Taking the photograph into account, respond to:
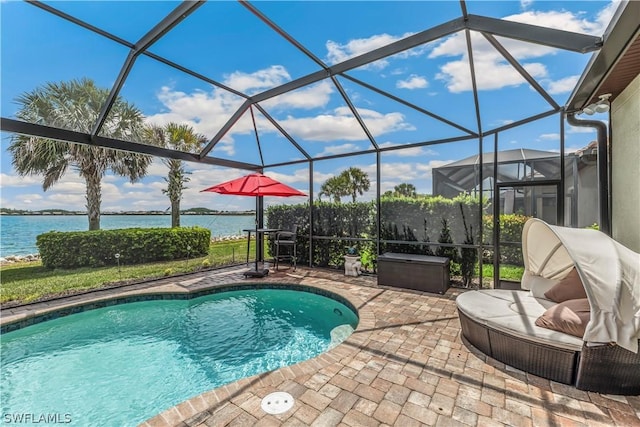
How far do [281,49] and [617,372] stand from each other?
19.6 feet

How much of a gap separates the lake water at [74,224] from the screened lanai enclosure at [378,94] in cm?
277

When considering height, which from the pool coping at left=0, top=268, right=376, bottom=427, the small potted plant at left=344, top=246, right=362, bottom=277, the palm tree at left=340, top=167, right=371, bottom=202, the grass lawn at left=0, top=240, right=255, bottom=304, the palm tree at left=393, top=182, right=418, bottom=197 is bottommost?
the pool coping at left=0, top=268, right=376, bottom=427

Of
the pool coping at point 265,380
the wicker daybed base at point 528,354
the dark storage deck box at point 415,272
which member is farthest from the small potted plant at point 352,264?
the wicker daybed base at point 528,354

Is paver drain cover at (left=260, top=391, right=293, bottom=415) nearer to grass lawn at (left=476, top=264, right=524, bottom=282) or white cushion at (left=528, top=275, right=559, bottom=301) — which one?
white cushion at (left=528, top=275, right=559, bottom=301)

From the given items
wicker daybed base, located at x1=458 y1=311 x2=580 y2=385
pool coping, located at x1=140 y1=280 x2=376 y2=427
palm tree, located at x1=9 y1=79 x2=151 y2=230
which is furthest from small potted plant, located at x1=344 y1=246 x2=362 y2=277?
palm tree, located at x1=9 y1=79 x2=151 y2=230

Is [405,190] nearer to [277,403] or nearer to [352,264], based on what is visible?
[352,264]

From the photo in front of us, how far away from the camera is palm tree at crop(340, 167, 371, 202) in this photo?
814 centimetres

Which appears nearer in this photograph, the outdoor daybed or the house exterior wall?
the outdoor daybed

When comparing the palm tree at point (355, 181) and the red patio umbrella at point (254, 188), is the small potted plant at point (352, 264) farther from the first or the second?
the red patio umbrella at point (254, 188)

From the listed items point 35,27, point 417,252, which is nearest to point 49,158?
point 35,27

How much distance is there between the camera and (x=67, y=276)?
7621mm

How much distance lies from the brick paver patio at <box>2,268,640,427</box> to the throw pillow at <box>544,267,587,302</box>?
116 cm

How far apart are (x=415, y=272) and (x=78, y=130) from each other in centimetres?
767

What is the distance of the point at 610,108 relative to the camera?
451 centimetres
